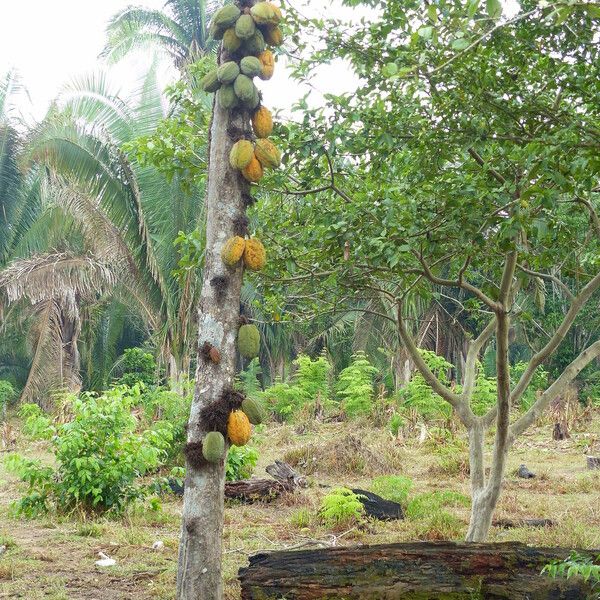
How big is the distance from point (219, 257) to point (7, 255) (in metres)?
12.7

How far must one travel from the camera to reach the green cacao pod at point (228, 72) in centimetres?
420

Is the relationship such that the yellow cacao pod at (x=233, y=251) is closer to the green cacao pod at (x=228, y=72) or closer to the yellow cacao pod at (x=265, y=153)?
the yellow cacao pod at (x=265, y=153)

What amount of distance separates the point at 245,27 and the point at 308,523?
4.92 meters

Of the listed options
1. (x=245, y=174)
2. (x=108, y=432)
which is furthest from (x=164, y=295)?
(x=245, y=174)

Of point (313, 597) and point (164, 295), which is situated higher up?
point (164, 295)

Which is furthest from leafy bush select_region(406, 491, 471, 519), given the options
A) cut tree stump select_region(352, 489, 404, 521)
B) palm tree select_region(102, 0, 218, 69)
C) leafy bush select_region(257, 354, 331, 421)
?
palm tree select_region(102, 0, 218, 69)

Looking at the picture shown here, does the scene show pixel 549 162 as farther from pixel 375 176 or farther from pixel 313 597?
pixel 313 597

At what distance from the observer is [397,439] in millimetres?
13445

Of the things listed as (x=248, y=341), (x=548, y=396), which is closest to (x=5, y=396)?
(x=548, y=396)

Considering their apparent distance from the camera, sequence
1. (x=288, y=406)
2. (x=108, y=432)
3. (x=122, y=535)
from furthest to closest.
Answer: (x=288, y=406)
(x=108, y=432)
(x=122, y=535)

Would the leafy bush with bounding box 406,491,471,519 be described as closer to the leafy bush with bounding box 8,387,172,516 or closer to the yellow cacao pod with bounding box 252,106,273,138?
the leafy bush with bounding box 8,387,172,516

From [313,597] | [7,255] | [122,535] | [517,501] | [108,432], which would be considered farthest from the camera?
[7,255]

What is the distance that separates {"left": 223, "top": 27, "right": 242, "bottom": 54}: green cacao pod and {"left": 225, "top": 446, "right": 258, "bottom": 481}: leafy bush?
5363mm

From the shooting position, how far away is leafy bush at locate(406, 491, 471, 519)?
793cm
